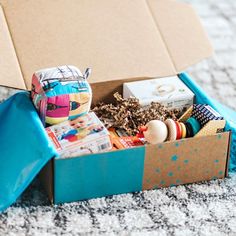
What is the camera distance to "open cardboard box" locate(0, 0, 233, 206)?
1.45m

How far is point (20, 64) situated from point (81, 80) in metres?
0.22

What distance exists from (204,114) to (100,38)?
0.39 meters

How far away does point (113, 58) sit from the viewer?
173 centimetres

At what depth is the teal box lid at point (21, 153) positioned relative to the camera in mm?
1383

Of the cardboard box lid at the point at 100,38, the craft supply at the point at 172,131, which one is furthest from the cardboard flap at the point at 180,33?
the craft supply at the point at 172,131

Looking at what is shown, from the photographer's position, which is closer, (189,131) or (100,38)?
(189,131)

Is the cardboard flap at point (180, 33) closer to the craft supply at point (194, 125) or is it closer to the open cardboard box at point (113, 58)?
the open cardboard box at point (113, 58)

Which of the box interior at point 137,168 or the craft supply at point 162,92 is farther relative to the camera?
the craft supply at point 162,92

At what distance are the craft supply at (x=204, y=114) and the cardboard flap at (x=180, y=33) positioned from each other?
0.69 ft

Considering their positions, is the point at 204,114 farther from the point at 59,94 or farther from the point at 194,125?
the point at 59,94

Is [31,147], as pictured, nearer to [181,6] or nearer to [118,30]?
[118,30]

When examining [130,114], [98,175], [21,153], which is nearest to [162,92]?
[130,114]

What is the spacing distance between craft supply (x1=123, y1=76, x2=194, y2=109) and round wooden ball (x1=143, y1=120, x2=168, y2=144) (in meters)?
0.16

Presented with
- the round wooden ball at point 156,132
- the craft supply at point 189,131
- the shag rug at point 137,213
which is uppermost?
the round wooden ball at point 156,132
